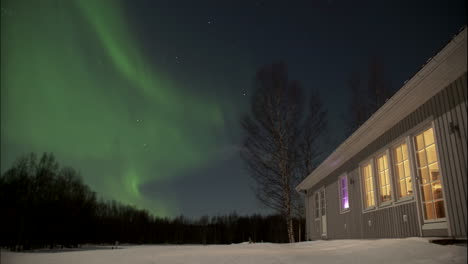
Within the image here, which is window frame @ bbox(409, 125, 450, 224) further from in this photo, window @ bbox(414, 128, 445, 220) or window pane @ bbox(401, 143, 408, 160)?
window pane @ bbox(401, 143, 408, 160)

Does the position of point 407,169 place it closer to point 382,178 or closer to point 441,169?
point 382,178

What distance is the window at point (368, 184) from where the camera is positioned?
8266 millimetres

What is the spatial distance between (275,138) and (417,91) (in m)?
8.56

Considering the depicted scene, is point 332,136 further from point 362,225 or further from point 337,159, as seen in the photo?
point 362,225

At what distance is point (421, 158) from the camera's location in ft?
19.6

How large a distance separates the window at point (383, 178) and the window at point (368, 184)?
0.36 m

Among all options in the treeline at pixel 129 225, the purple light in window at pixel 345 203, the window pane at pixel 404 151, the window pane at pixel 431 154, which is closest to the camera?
the window pane at pixel 431 154

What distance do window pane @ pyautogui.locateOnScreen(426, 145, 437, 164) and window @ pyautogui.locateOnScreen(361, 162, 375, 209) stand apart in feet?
7.92

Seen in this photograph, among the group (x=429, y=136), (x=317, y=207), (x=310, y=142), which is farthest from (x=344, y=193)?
(x=310, y=142)

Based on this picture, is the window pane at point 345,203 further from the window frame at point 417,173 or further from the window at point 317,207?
the window frame at point 417,173

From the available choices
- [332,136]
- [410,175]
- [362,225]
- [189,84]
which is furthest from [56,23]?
[332,136]

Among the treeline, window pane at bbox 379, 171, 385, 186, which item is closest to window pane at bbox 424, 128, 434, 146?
window pane at bbox 379, 171, 385, 186

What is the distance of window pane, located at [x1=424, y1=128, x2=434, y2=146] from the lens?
5708 millimetres

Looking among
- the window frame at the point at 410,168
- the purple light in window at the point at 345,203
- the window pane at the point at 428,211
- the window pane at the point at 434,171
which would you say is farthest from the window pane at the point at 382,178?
the purple light in window at the point at 345,203
